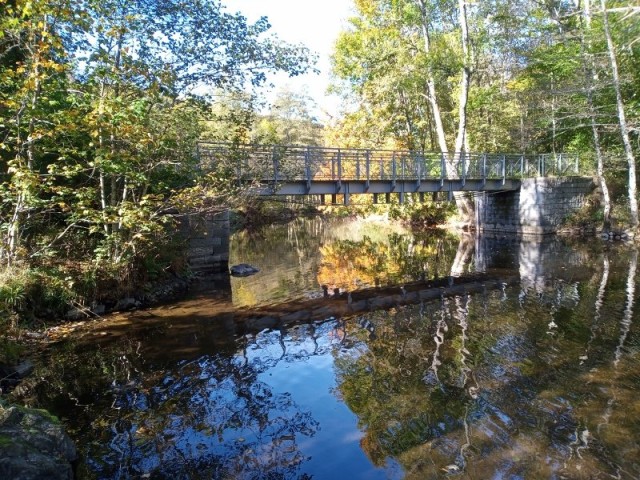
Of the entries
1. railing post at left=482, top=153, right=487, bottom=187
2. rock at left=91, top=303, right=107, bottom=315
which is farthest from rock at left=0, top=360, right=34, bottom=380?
railing post at left=482, top=153, right=487, bottom=187

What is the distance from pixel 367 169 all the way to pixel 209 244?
22.2 feet

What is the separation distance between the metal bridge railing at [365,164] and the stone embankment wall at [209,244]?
7.49 ft

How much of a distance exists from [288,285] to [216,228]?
12.6 feet

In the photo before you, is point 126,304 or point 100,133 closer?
point 100,133

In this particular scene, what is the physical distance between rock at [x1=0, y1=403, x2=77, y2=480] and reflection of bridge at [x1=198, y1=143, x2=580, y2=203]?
30.0 feet

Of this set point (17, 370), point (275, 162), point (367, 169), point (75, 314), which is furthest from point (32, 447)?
point (367, 169)

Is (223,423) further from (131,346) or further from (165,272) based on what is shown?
(165,272)

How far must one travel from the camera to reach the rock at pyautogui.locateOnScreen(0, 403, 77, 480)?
3.75 meters

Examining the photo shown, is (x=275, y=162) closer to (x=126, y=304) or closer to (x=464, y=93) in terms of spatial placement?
(x=126, y=304)

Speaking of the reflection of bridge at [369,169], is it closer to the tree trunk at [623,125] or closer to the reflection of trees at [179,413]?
the tree trunk at [623,125]

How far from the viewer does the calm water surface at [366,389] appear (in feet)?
16.1

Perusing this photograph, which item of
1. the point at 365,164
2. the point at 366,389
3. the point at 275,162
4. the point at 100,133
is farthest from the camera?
the point at 365,164

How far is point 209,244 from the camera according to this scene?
16062 millimetres

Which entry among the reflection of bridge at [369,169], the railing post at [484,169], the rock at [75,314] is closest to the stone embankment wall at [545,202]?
Result: the reflection of bridge at [369,169]
